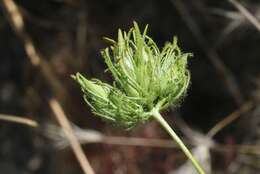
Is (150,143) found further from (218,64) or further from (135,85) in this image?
(135,85)

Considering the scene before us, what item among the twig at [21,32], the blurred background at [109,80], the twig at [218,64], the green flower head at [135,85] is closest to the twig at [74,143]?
the twig at [21,32]

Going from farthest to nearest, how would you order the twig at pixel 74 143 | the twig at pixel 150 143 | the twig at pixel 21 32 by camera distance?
the twig at pixel 150 143, the twig at pixel 21 32, the twig at pixel 74 143

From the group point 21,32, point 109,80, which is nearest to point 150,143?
point 109,80

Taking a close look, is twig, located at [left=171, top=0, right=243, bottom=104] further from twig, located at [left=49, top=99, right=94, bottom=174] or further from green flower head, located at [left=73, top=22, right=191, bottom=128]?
green flower head, located at [left=73, top=22, right=191, bottom=128]

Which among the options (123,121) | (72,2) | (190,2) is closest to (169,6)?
(190,2)

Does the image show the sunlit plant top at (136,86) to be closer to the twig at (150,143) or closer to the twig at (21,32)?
the twig at (21,32)
